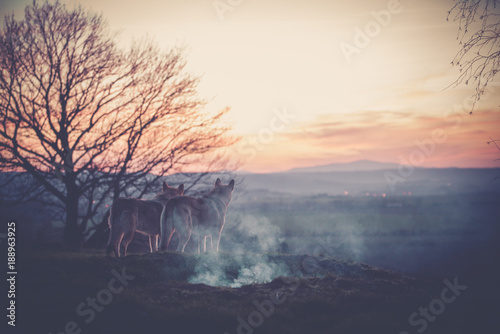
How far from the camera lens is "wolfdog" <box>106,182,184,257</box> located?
10.7 meters

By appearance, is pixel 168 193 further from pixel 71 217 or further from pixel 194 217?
pixel 71 217

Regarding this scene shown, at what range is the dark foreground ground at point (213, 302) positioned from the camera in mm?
6711

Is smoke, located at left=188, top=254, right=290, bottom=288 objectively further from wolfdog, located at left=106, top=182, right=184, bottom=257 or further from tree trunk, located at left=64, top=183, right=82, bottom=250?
tree trunk, located at left=64, top=183, right=82, bottom=250

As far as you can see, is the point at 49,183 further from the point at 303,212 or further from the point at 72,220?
the point at 303,212

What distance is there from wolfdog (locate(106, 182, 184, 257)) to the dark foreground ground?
66cm

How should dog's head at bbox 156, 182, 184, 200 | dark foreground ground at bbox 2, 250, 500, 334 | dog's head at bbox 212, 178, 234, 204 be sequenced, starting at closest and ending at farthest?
dark foreground ground at bbox 2, 250, 500, 334
dog's head at bbox 156, 182, 184, 200
dog's head at bbox 212, 178, 234, 204

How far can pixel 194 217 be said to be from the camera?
12.0 meters

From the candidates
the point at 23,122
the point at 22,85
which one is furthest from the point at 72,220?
the point at 22,85

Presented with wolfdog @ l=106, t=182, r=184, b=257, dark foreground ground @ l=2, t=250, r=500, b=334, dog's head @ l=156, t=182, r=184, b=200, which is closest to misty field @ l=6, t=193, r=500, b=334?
dark foreground ground @ l=2, t=250, r=500, b=334

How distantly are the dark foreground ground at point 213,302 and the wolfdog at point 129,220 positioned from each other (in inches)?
25.9

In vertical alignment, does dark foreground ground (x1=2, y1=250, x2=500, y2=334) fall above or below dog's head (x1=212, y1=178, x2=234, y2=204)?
below

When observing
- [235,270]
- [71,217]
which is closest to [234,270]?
[235,270]

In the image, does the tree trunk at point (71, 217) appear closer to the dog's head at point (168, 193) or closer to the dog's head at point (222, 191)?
the dog's head at point (168, 193)

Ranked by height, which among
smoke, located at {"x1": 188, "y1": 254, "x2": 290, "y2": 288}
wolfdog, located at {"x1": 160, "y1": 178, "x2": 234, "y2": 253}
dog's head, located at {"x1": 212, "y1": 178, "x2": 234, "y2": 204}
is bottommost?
smoke, located at {"x1": 188, "y1": 254, "x2": 290, "y2": 288}
